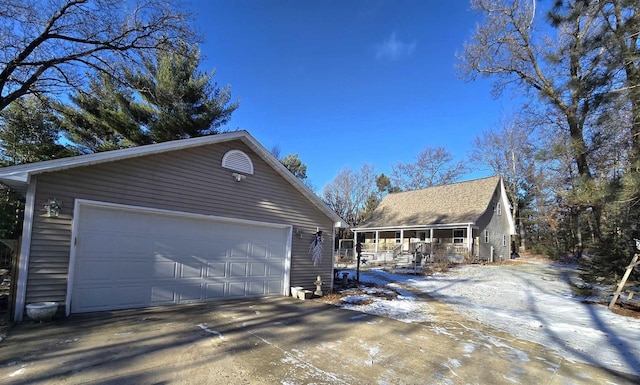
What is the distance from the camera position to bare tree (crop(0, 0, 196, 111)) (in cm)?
957

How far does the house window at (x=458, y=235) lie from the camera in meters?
21.8

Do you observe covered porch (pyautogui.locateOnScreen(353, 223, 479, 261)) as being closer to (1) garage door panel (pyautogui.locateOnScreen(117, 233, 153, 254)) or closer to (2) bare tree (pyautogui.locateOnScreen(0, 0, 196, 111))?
(1) garage door panel (pyautogui.locateOnScreen(117, 233, 153, 254))

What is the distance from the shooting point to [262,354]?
4586 millimetres

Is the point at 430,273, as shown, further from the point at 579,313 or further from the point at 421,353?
the point at 421,353

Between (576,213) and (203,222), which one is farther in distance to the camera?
(576,213)

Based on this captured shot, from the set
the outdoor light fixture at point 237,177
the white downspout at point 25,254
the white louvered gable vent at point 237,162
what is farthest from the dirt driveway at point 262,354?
the white louvered gable vent at point 237,162

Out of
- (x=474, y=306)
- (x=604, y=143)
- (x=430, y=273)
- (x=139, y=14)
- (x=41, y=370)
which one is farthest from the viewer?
(x=430, y=273)

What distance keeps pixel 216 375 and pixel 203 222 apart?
4.57 meters

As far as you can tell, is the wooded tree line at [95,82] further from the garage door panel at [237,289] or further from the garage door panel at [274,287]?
the garage door panel at [274,287]

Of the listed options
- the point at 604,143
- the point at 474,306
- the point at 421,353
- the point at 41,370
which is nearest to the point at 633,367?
the point at 421,353

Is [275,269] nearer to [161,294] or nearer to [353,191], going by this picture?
[161,294]

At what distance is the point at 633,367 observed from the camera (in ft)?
15.4

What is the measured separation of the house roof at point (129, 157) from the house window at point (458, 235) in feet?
48.2

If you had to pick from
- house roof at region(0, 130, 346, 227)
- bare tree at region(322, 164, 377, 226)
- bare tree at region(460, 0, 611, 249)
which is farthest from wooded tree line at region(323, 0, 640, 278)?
bare tree at region(322, 164, 377, 226)
